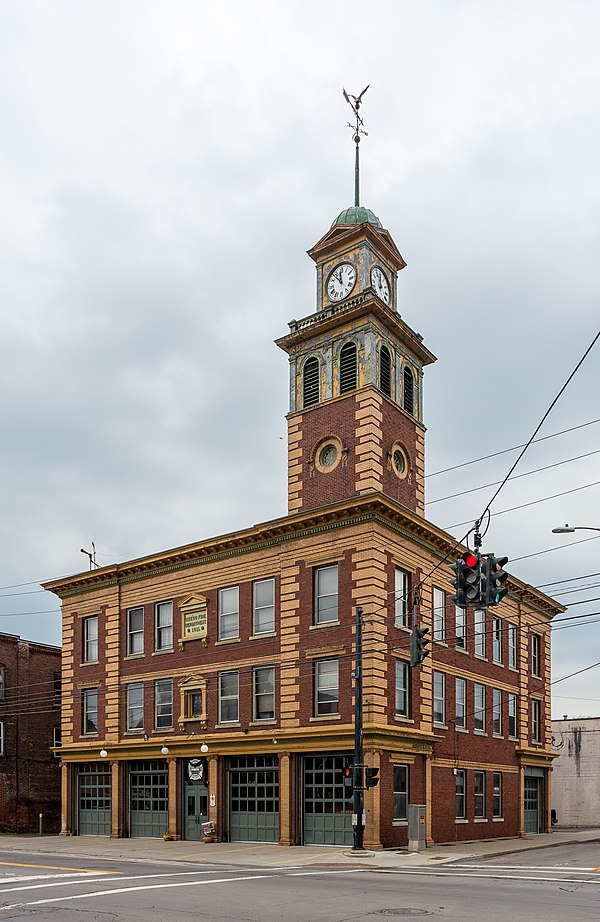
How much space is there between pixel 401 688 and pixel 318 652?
339cm

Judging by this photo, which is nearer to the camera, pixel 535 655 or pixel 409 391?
pixel 409 391

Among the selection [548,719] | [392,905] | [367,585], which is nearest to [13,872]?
Result: [392,905]

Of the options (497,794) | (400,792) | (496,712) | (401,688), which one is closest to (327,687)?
(401,688)

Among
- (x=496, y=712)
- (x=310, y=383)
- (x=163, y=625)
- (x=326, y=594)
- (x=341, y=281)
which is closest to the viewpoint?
(x=326, y=594)

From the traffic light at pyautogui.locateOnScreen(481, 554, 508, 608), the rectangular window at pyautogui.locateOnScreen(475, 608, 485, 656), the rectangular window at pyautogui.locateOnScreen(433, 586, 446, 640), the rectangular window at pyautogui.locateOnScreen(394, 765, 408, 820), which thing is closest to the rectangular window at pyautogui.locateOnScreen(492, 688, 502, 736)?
the rectangular window at pyautogui.locateOnScreen(475, 608, 485, 656)

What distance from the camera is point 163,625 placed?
43250 mm

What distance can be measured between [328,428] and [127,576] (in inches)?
495

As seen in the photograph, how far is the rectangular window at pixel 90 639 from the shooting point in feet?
152

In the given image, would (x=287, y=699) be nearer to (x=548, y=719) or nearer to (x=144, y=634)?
(x=144, y=634)

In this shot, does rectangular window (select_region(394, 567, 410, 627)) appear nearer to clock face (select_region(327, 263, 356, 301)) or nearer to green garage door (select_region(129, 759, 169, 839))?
clock face (select_region(327, 263, 356, 301))

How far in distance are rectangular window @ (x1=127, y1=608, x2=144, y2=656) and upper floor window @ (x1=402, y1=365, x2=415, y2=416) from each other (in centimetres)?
1517

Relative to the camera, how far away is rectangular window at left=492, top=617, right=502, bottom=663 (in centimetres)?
4653

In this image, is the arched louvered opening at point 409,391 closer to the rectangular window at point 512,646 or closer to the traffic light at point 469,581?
the rectangular window at point 512,646

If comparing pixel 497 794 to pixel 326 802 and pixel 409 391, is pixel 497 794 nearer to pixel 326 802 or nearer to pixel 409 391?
pixel 326 802
